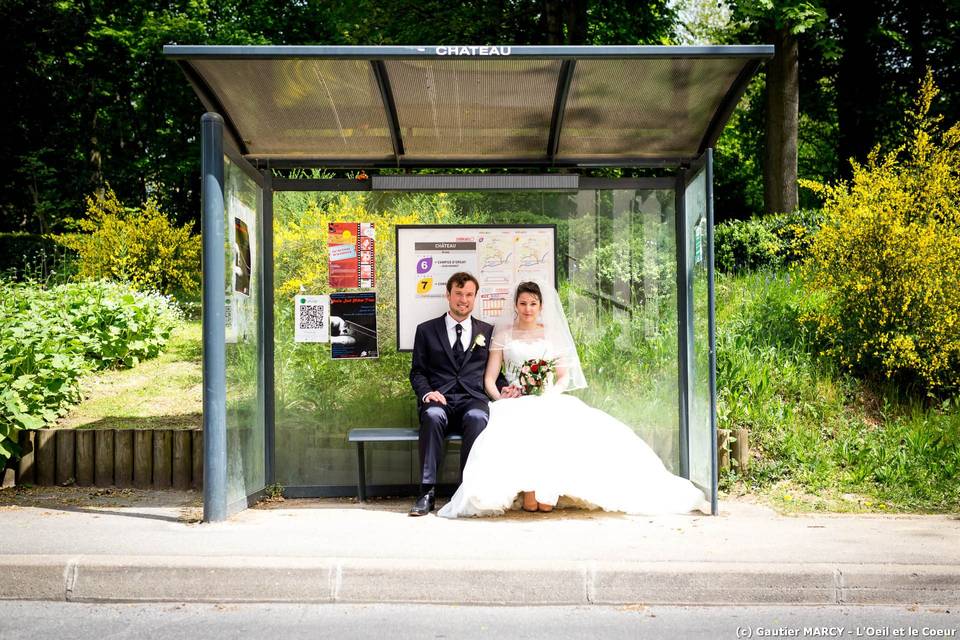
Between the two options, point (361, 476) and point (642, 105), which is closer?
point (642, 105)

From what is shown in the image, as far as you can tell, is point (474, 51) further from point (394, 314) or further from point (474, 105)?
point (394, 314)

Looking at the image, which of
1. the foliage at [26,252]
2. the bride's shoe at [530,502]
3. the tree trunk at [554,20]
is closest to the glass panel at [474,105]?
the bride's shoe at [530,502]

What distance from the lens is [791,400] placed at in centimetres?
877

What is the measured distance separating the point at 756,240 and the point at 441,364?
643 centimetres

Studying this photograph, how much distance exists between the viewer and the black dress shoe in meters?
6.52

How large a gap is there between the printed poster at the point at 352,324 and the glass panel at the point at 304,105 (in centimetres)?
116

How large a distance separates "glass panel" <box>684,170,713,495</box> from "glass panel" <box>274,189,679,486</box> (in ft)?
0.94

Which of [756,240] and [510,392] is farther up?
[756,240]

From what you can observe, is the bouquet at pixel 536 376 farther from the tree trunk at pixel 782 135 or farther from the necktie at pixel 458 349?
the tree trunk at pixel 782 135

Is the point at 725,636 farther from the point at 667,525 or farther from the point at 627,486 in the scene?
the point at 627,486

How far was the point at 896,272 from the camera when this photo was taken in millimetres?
8703

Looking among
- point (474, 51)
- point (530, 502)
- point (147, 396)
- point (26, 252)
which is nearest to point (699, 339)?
point (530, 502)

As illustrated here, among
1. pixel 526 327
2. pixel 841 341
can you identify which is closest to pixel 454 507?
pixel 526 327

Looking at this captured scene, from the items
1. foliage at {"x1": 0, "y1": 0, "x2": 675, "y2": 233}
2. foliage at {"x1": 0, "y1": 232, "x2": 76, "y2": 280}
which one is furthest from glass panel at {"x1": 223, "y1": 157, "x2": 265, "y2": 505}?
foliage at {"x1": 0, "y1": 0, "x2": 675, "y2": 233}
